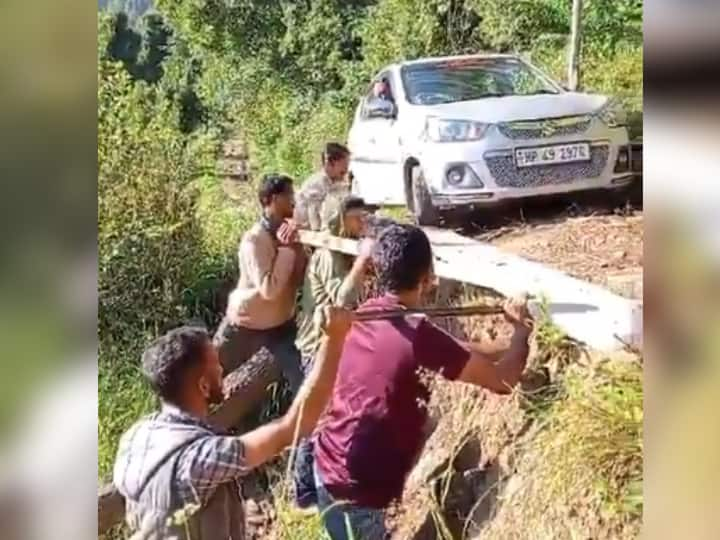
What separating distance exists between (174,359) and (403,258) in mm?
495

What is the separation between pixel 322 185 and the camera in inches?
87.0

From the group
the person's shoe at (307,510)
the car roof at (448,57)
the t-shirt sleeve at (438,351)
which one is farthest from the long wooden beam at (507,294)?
the car roof at (448,57)

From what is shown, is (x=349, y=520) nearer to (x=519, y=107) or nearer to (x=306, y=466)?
(x=306, y=466)

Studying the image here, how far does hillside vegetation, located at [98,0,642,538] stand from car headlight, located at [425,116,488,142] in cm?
14

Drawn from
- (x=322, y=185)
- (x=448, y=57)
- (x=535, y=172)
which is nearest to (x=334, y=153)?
(x=322, y=185)

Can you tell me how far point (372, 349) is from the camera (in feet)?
7.11

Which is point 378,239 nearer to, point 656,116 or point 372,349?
point 372,349

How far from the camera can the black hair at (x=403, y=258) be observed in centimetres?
217

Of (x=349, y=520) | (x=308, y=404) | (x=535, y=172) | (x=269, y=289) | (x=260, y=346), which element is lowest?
(x=349, y=520)

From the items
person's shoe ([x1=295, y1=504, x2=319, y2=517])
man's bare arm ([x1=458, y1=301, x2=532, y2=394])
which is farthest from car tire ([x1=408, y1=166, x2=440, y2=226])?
person's shoe ([x1=295, y1=504, x2=319, y2=517])

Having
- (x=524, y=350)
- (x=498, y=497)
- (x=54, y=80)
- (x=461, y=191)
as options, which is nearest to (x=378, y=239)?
(x=461, y=191)

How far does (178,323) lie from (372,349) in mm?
400

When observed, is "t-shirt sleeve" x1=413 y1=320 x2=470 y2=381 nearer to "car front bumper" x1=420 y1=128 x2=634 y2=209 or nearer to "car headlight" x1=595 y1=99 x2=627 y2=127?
"car front bumper" x1=420 y1=128 x2=634 y2=209

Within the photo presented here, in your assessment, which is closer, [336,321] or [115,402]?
[336,321]
